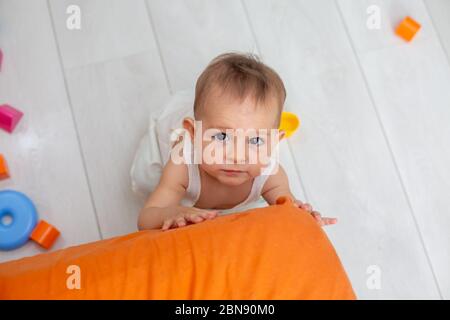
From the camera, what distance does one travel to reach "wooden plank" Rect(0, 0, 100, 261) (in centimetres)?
111

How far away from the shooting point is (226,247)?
652 mm

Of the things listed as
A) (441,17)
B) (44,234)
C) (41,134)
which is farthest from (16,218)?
(441,17)

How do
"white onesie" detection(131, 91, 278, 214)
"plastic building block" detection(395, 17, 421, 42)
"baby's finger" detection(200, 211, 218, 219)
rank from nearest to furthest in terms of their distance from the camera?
"baby's finger" detection(200, 211, 218, 219), "white onesie" detection(131, 91, 278, 214), "plastic building block" detection(395, 17, 421, 42)

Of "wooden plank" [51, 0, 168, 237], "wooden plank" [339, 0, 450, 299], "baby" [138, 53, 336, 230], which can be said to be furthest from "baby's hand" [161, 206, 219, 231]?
"wooden plank" [339, 0, 450, 299]

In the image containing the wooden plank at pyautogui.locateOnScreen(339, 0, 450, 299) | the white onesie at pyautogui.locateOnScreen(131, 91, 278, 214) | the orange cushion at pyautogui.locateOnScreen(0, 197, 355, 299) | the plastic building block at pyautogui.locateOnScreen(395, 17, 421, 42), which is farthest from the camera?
the plastic building block at pyautogui.locateOnScreen(395, 17, 421, 42)

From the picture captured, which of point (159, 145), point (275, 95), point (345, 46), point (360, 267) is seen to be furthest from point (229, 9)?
point (360, 267)

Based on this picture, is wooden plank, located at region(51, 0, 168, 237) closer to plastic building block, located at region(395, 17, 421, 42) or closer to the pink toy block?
the pink toy block

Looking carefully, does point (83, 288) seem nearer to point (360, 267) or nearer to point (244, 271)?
point (244, 271)

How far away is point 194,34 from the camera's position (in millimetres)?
1271

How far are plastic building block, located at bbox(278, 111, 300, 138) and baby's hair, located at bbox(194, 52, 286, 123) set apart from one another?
293 millimetres

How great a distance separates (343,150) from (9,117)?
775 mm

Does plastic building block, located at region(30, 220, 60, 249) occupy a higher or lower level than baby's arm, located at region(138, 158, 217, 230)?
lower

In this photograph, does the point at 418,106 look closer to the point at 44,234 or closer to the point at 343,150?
the point at 343,150

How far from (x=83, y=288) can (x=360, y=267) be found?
684mm
